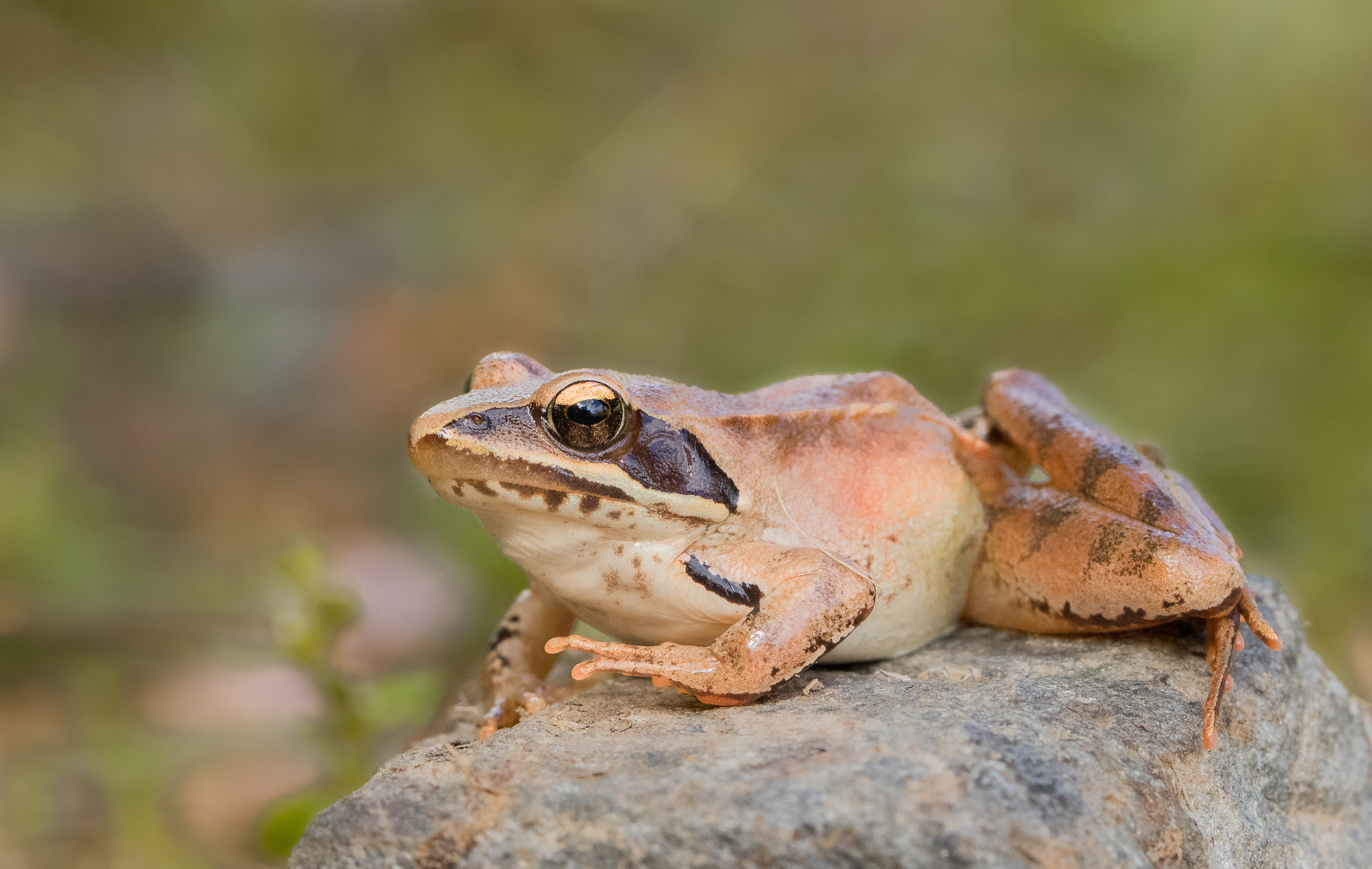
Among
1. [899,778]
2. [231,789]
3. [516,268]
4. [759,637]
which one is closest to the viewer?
[899,778]

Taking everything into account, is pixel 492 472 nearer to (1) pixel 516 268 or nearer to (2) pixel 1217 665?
(2) pixel 1217 665

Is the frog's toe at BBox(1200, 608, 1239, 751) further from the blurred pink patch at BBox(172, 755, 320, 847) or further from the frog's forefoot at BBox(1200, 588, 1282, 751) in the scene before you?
the blurred pink patch at BBox(172, 755, 320, 847)

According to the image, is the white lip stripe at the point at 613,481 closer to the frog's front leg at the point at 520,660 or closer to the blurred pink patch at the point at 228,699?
the frog's front leg at the point at 520,660

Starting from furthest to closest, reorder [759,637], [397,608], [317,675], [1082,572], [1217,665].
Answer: [397,608]
[317,675]
[1082,572]
[1217,665]
[759,637]

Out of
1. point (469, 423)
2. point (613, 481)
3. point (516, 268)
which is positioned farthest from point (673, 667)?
point (516, 268)

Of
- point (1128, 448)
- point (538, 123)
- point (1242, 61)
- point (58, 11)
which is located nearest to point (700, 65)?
point (538, 123)

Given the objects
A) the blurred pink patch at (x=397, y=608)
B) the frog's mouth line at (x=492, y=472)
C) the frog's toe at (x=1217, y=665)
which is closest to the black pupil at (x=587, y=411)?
the frog's mouth line at (x=492, y=472)

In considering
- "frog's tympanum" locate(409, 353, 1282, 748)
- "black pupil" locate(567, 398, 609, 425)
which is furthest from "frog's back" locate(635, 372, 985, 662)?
"black pupil" locate(567, 398, 609, 425)

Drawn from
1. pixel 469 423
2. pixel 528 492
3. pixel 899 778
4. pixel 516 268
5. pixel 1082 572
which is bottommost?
pixel 899 778
